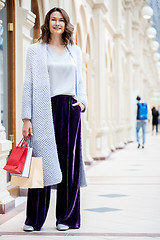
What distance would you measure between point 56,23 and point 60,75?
1.34ft

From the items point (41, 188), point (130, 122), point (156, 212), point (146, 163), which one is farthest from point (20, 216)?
point (130, 122)

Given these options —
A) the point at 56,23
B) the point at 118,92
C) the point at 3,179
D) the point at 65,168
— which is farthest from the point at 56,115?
the point at 118,92

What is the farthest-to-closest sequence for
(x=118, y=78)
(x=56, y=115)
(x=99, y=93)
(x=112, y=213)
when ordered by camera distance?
(x=118, y=78) < (x=99, y=93) < (x=112, y=213) < (x=56, y=115)

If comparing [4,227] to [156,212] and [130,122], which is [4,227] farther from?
[130,122]

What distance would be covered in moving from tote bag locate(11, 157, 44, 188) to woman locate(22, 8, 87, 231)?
95 mm

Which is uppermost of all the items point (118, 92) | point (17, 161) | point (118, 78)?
point (118, 78)

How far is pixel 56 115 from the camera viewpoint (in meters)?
4.01

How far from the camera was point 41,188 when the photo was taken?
4023 millimetres

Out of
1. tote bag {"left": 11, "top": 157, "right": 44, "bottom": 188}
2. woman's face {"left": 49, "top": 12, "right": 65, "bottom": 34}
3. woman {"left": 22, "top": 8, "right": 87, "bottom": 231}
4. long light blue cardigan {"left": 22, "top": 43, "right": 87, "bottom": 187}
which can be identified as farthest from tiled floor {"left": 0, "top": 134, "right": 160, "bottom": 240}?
woman's face {"left": 49, "top": 12, "right": 65, "bottom": 34}

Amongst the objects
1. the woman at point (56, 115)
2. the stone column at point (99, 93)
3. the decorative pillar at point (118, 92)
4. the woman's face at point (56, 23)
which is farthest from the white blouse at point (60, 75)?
the decorative pillar at point (118, 92)

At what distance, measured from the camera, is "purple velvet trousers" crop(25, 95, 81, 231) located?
13.1 feet

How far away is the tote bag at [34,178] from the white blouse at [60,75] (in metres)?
0.55

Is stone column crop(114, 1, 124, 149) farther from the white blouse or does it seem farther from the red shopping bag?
the red shopping bag

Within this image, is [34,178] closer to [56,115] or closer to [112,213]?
[56,115]
